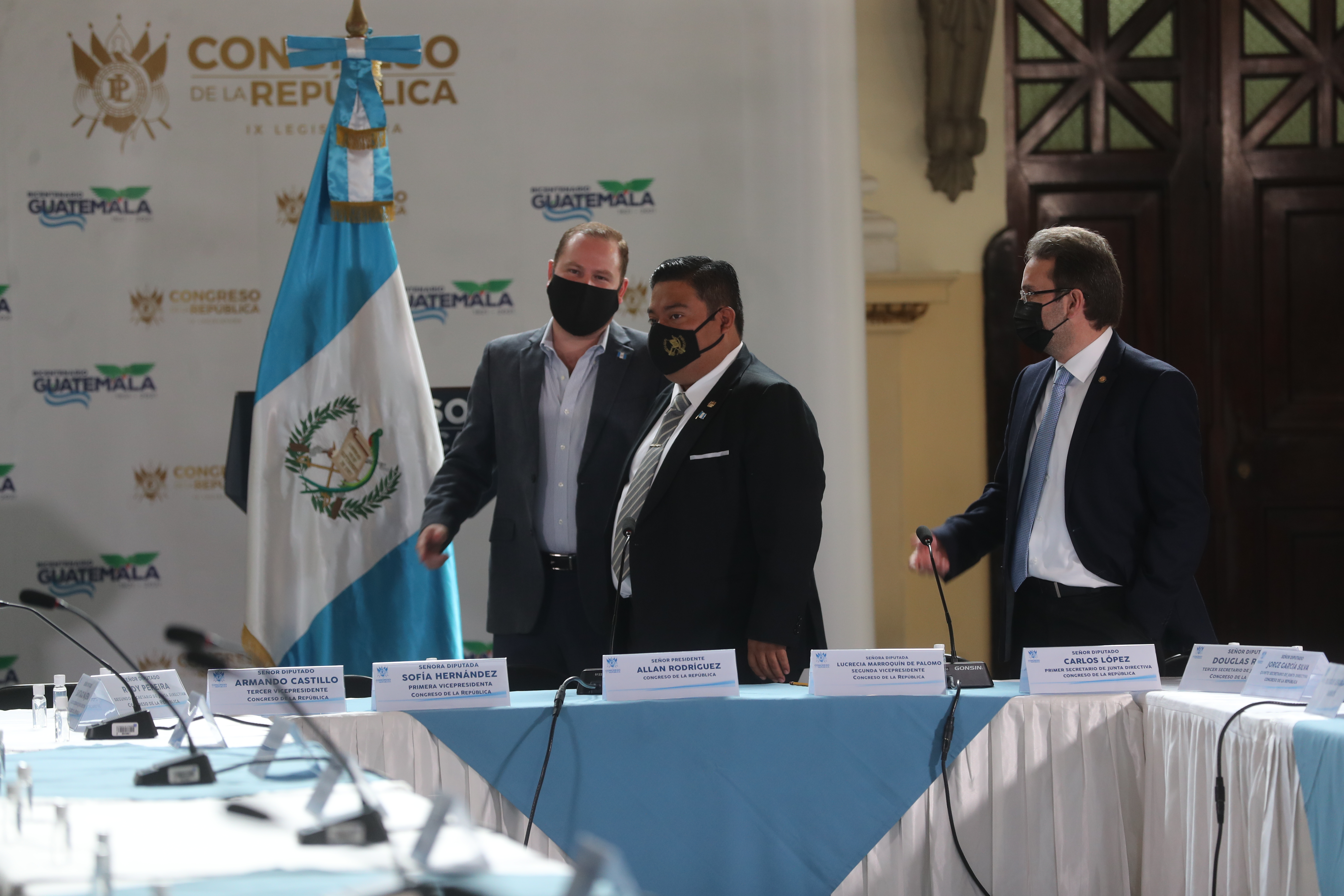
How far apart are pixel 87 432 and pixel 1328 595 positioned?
184 inches

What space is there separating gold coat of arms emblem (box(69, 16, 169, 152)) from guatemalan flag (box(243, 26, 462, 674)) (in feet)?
2.53

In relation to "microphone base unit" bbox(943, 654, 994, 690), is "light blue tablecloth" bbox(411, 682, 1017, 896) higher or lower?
lower

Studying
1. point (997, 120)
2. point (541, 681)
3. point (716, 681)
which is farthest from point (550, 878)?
point (997, 120)

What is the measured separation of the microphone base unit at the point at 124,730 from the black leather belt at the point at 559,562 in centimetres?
93

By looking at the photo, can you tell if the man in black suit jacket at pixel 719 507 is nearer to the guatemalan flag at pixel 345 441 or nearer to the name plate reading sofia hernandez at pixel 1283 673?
the name plate reading sofia hernandez at pixel 1283 673

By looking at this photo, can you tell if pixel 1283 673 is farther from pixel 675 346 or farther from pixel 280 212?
pixel 280 212

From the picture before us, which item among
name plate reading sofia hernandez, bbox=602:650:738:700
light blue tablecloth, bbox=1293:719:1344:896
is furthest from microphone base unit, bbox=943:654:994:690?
light blue tablecloth, bbox=1293:719:1344:896

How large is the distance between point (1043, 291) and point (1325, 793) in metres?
1.10

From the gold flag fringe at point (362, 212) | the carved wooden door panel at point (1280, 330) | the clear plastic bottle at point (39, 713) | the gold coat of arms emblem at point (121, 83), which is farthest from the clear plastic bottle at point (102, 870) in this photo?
the carved wooden door panel at point (1280, 330)

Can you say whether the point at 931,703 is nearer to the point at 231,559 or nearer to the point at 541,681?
the point at 541,681

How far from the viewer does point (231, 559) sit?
3.46 m

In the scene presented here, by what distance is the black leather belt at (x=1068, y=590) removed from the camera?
86.1 inches

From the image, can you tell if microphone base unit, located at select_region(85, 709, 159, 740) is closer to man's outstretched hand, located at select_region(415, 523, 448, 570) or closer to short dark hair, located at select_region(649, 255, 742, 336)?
man's outstretched hand, located at select_region(415, 523, 448, 570)

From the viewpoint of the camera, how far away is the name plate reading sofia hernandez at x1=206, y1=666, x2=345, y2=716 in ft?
6.12
